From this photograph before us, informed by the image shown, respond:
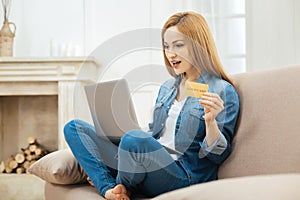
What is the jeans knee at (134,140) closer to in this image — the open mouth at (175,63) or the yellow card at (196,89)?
the yellow card at (196,89)

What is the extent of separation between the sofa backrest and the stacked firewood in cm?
231

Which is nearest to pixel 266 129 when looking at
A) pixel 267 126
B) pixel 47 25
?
pixel 267 126

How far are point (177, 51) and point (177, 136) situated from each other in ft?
1.05

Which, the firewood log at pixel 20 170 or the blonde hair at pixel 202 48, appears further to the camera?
the firewood log at pixel 20 170

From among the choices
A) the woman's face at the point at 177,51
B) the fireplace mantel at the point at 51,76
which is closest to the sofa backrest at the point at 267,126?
the woman's face at the point at 177,51

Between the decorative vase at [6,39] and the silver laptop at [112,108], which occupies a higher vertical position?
the decorative vase at [6,39]

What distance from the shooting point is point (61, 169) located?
5.89ft

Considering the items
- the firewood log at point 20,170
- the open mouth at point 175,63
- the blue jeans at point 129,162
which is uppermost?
the open mouth at point 175,63

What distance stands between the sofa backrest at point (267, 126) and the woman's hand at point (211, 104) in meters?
0.16

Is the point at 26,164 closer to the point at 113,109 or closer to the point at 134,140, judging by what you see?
the point at 113,109

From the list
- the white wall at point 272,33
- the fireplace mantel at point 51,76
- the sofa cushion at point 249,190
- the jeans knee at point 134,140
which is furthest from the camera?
the fireplace mantel at point 51,76

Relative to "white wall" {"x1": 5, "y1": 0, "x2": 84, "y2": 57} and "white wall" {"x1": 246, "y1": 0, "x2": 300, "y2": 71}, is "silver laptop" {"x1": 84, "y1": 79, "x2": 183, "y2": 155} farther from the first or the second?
"white wall" {"x1": 5, "y1": 0, "x2": 84, "y2": 57}

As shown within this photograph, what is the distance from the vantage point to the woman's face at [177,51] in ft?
5.77

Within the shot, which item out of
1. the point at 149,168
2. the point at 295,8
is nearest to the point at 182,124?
the point at 149,168
